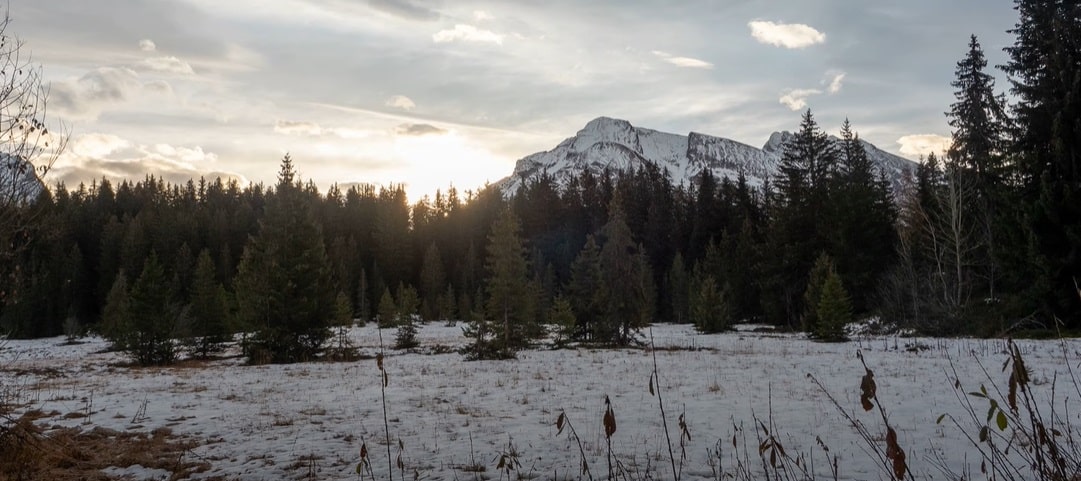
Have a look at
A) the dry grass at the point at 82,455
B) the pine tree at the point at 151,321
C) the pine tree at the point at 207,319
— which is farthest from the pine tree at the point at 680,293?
the dry grass at the point at 82,455

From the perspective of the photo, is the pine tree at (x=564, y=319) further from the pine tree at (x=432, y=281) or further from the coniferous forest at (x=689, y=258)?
the pine tree at (x=432, y=281)

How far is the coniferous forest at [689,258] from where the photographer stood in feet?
75.7

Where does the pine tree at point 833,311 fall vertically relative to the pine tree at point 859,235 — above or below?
below

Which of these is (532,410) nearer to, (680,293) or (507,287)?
(507,287)

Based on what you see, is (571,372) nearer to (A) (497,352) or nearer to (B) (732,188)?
→ (A) (497,352)

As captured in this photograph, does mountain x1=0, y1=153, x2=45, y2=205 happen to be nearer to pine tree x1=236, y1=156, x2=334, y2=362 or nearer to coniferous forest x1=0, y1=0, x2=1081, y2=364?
coniferous forest x1=0, y1=0, x2=1081, y2=364

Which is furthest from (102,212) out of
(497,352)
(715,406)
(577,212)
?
(715,406)

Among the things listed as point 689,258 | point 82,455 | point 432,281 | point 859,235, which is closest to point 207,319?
point 82,455

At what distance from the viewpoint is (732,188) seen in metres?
72.8

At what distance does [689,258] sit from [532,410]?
203ft

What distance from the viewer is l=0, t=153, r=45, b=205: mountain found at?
6461 millimetres

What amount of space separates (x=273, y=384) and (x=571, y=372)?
8266 mm

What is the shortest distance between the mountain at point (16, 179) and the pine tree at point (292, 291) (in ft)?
59.7

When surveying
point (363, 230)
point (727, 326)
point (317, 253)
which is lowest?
point (727, 326)
